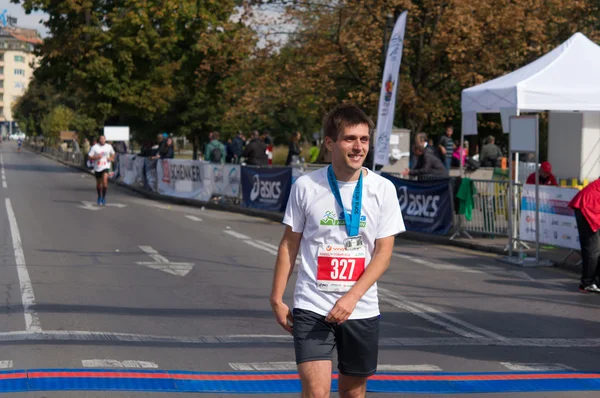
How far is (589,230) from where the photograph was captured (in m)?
11.9

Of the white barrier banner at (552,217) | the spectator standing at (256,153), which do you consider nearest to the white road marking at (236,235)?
the white barrier banner at (552,217)

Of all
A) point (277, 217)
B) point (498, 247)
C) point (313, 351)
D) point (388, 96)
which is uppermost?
point (388, 96)

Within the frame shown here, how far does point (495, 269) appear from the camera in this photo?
46.5 feet

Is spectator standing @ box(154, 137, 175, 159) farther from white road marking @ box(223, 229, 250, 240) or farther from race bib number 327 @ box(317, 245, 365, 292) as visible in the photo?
race bib number 327 @ box(317, 245, 365, 292)

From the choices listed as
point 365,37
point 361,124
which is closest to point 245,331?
point 361,124

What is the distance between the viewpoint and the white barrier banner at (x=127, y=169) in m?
37.1

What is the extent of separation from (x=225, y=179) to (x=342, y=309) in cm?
2291

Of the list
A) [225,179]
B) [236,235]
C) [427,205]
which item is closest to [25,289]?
[236,235]

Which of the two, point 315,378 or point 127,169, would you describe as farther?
point 127,169

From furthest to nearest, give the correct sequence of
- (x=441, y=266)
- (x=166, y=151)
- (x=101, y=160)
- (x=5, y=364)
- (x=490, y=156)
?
(x=166, y=151), (x=490, y=156), (x=101, y=160), (x=441, y=266), (x=5, y=364)

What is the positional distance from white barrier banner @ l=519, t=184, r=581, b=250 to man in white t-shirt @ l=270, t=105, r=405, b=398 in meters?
10.4

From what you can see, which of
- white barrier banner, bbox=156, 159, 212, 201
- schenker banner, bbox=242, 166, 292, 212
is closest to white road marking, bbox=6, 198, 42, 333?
schenker banner, bbox=242, 166, 292, 212

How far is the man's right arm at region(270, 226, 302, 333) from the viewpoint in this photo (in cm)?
435

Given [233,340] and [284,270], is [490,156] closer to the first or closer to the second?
[233,340]
